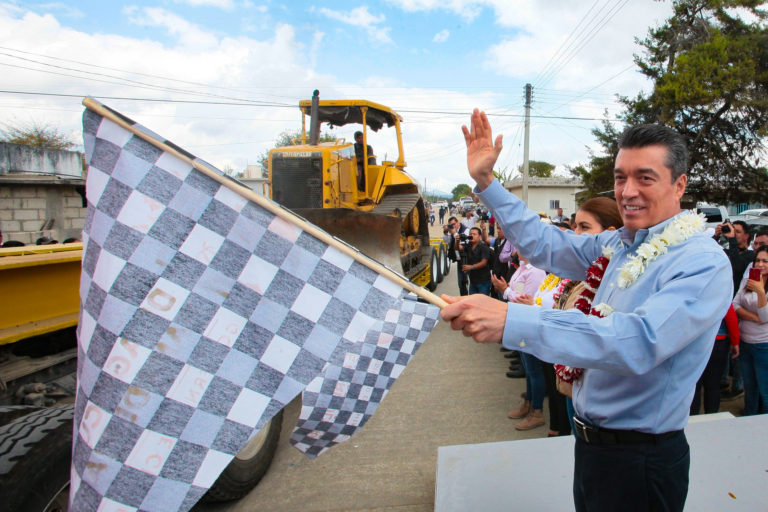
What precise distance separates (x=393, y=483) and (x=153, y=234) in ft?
10.3

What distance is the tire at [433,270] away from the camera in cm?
1136

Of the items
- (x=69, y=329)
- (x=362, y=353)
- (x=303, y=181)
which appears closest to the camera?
(x=362, y=353)

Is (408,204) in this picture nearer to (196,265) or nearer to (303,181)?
(303,181)

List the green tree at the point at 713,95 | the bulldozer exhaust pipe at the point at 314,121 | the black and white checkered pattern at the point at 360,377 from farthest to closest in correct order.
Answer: the green tree at the point at 713,95 → the bulldozer exhaust pipe at the point at 314,121 → the black and white checkered pattern at the point at 360,377

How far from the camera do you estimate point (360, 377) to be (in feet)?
5.22

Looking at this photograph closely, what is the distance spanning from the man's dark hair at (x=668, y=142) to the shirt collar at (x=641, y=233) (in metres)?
0.14

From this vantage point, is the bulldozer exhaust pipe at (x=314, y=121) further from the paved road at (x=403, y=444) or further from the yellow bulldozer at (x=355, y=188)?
the paved road at (x=403, y=444)

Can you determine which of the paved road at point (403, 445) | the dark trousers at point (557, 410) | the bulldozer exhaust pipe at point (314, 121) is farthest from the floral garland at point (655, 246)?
the bulldozer exhaust pipe at point (314, 121)

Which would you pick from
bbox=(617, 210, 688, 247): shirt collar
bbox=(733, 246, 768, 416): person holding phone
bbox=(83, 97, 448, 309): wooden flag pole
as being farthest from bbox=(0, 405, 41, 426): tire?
bbox=(733, 246, 768, 416): person holding phone

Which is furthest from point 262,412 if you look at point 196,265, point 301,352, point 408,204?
point 408,204

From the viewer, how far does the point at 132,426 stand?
1340 millimetres

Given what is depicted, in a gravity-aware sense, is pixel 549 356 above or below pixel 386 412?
above

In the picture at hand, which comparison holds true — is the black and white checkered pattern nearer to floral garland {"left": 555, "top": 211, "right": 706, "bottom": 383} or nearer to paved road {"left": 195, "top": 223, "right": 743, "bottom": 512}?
floral garland {"left": 555, "top": 211, "right": 706, "bottom": 383}

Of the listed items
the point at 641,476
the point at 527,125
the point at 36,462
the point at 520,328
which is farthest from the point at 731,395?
the point at 527,125
